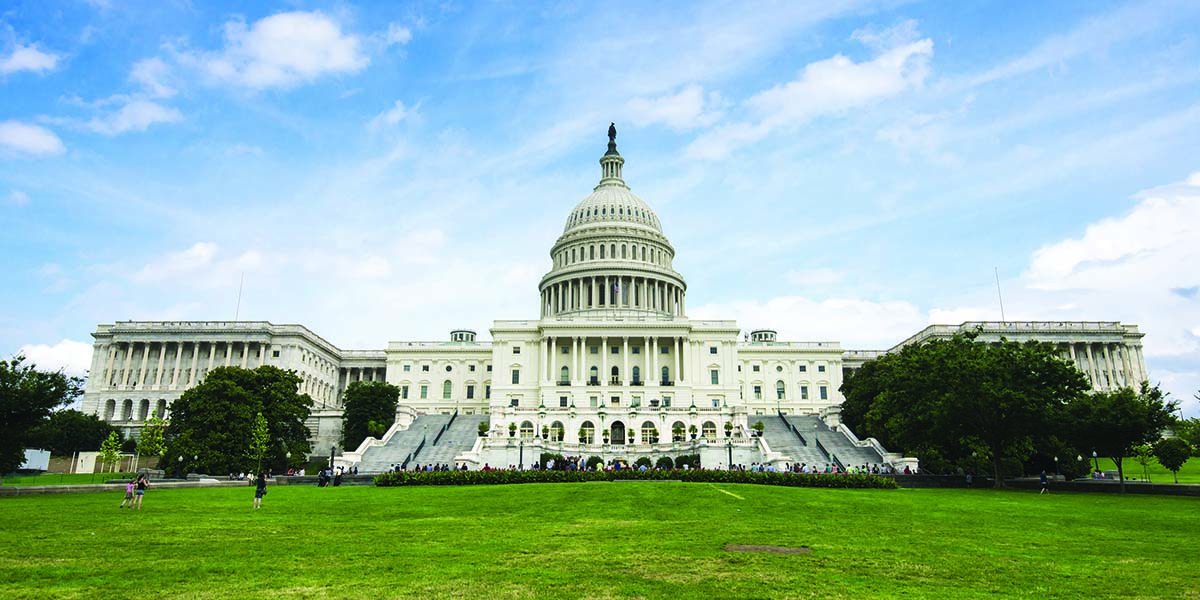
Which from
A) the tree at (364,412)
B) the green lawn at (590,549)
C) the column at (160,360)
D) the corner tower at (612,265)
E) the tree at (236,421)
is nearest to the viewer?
the green lawn at (590,549)

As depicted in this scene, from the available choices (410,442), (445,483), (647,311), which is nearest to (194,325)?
(410,442)

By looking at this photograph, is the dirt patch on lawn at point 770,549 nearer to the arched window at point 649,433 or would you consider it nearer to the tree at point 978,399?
the tree at point 978,399

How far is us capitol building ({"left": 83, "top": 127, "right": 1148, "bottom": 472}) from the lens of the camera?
8569cm

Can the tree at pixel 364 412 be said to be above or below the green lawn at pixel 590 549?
above

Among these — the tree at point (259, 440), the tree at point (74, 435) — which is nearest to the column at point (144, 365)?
the tree at point (74, 435)

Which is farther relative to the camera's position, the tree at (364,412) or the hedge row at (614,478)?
the tree at (364,412)

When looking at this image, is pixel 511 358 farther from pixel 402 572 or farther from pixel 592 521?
pixel 402 572

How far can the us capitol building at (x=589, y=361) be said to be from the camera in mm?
85688

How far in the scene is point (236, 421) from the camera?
61406 mm

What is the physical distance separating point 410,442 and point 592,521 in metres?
54.8

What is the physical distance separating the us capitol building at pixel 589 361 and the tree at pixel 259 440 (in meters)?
19.3

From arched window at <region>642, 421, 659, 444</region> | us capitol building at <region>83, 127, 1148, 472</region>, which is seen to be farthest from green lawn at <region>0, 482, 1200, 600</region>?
us capitol building at <region>83, 127, 1148, 472</region>

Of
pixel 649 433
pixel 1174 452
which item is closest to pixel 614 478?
pixel 1174 452

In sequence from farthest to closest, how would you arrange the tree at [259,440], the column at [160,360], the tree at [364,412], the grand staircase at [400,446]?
the column at [160,360]
the tree at [364,412]
the grand staircase at [400,446]
the tree at [259,440]
